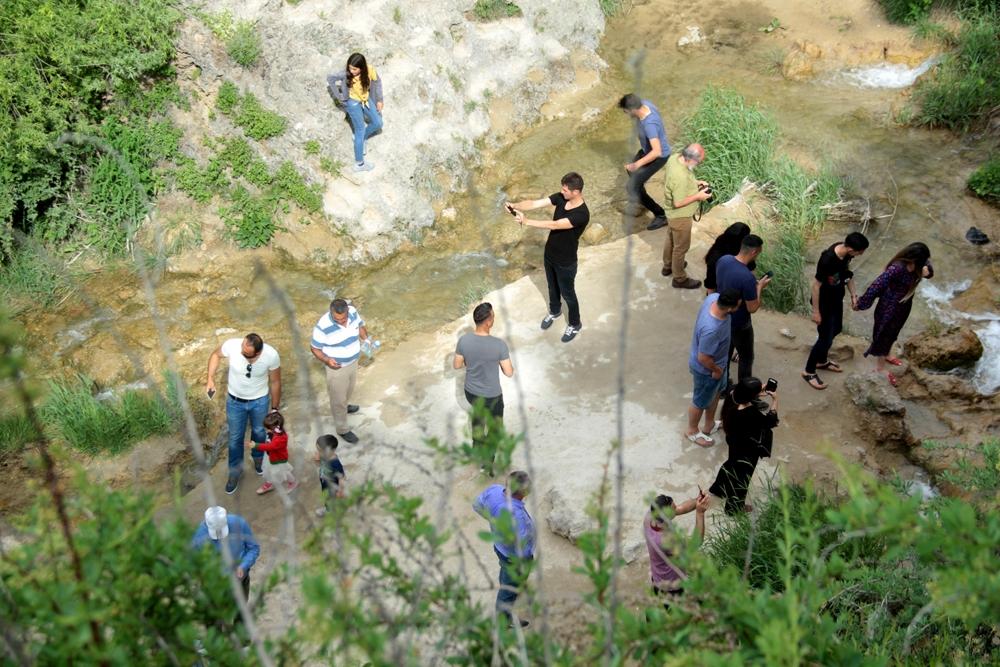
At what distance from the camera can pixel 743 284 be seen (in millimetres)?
6078

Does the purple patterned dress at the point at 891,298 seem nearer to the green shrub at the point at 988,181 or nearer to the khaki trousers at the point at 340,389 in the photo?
the green shrub at the point at 988,181

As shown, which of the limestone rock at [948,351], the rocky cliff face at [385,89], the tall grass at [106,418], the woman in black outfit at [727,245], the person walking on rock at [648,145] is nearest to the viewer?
the woman in black outfit at [727,245]

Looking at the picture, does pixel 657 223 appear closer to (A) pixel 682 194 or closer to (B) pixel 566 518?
(A) pixel 682 194

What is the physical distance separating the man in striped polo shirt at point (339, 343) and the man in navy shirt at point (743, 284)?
2935 millimetres

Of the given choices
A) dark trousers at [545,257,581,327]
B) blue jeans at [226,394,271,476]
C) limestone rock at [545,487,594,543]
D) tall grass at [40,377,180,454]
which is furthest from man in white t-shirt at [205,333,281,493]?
dark trousers at [545,257,581,327]

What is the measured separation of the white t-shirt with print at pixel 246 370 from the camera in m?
6.30

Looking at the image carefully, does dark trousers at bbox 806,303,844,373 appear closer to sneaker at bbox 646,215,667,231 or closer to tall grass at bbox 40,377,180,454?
sneaker at bbox 646,215,667,231

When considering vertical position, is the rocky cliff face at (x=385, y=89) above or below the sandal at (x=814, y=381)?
above

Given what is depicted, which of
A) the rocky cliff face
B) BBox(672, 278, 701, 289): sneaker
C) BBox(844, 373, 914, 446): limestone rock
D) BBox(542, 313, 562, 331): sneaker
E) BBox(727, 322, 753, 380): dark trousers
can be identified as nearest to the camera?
BBox(844, 373, 914, 446): limestone rock

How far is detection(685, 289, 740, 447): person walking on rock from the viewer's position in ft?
18.6

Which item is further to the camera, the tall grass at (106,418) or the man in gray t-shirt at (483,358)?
the tall grass at (106,418)

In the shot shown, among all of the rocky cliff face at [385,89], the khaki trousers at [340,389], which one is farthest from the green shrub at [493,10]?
the khaki trousers at [340,389]

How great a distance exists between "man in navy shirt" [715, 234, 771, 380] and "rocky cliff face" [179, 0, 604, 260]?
189 inches

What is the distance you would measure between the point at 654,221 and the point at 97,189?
6.61m
